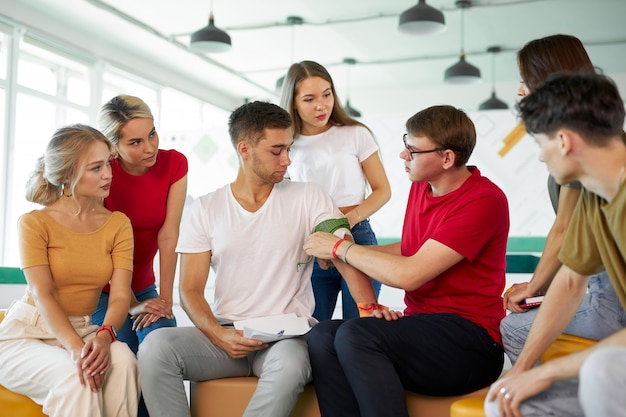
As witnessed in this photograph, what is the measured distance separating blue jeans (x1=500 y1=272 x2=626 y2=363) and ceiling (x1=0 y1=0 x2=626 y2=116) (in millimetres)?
7202

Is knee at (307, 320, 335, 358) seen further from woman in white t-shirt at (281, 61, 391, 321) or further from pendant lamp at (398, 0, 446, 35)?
pendant lamp at (398, 0, 446, 35)

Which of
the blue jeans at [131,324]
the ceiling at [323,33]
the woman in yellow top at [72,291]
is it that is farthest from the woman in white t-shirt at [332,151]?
the ceiling at [323,33]

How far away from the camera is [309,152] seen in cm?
295

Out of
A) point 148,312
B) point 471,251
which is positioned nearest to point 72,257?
point 148,312

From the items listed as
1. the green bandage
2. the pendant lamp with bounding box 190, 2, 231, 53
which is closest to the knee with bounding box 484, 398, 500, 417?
the green bandage

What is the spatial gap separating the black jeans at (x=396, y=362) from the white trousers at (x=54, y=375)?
62 centimetres

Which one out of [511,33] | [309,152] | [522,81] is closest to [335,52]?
[511,33]

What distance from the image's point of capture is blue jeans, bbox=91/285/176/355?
2.53 m

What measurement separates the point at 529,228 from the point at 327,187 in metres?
5.01

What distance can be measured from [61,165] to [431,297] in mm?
1327

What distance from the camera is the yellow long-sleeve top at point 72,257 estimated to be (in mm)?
2268

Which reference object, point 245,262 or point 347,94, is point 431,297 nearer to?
point 245,262

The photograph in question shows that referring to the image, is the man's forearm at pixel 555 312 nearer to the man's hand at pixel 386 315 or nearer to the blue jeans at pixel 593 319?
the blue jeans at pixel 593 319

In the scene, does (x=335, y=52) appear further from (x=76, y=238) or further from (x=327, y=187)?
(x=76, y=238)
